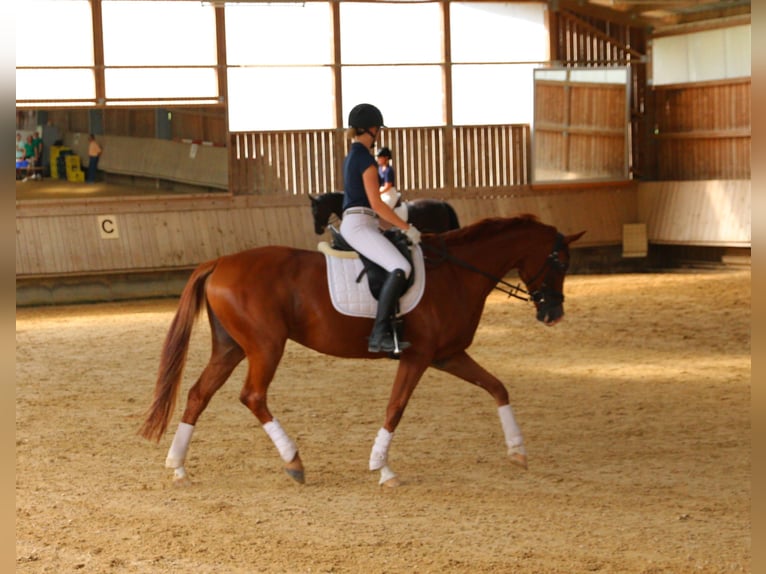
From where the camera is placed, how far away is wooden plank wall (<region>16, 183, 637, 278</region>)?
14.6 meters

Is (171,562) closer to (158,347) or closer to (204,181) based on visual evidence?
(158,347)

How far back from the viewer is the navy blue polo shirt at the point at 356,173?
5.43 m

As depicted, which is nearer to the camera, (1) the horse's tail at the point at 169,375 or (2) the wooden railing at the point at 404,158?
(1) the horse's tail at the point at 169,375

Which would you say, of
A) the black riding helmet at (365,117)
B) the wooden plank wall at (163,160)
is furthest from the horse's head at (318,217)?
the wooden plank wall at (163,160)

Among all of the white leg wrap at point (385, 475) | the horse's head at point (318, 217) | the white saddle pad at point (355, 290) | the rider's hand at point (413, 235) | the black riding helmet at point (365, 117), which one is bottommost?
the white leg wrap at point (385, 475)

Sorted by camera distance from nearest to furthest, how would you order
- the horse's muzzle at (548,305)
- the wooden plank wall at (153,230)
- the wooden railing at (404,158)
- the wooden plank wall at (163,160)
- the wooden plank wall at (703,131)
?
the horse's muzzle at (548,305)
the wooden plank wall at (153,230)
the wooden plank wall at (163,160)
the wooden railing at (404,158)
the wooden plank wall at (703,131)

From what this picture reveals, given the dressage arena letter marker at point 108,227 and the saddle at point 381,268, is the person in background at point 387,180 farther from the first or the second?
the saddle at point 381,268

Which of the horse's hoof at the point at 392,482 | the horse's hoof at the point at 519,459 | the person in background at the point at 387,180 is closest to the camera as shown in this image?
the horse's hoof at the point at 392,482

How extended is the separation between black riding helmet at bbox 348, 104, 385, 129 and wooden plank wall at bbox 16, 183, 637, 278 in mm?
9697

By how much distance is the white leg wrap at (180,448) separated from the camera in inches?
217

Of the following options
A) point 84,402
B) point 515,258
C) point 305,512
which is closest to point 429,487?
point 305,512

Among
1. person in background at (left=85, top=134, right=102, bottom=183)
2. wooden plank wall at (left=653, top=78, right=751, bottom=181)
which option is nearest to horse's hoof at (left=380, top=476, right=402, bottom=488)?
person in background at (left=85, top=134, right=102, bottom=183)

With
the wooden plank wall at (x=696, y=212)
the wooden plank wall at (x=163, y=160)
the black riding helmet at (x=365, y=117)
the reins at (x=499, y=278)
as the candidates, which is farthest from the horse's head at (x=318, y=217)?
the wooden plank wall at (x=696, y=212)

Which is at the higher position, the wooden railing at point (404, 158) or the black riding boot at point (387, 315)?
the wooden railing at point (404, 158)
